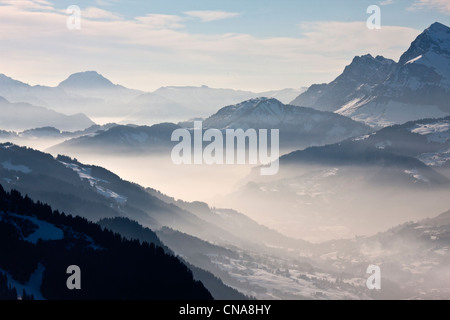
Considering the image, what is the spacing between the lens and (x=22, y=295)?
181625 mm
